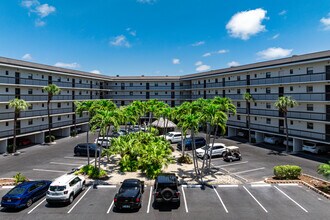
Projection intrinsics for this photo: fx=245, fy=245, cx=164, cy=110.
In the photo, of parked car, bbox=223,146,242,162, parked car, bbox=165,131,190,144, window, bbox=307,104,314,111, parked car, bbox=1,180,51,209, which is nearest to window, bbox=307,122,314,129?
window, bbox=307,104,314,111

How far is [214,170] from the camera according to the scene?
2906cm

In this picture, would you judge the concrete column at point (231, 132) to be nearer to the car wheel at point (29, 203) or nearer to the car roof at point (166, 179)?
the car roof at point (166, 179)

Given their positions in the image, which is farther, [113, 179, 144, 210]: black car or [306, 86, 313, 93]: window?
[306, 86, 313, 93]: window

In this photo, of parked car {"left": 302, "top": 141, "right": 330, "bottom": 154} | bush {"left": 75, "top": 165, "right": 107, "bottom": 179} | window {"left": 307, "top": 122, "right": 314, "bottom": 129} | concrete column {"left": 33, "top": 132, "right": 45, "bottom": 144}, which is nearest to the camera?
bush {"left": 75, "top": 165, "right": 107, "bottom": 179}

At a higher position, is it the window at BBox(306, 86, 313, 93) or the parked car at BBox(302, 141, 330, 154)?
the window at BBox(306, 86, 313, 93)

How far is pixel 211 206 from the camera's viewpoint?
61.5 feet

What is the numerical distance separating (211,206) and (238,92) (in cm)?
3960

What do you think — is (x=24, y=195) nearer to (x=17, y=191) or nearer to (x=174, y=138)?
(x=17, y=191)

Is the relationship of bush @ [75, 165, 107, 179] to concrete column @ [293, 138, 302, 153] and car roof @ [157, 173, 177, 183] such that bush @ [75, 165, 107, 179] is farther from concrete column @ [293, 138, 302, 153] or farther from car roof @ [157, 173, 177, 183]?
concrete column @ [293, 138, 302, 153]

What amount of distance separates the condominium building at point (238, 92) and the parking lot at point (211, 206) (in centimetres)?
1822

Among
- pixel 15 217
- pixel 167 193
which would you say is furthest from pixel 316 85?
pixel 15 217

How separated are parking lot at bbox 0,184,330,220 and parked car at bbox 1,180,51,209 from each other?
497 millimetres

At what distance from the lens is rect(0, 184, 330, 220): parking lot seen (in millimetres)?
17172

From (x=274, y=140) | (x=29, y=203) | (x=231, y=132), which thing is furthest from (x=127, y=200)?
(x=231, y=132)
